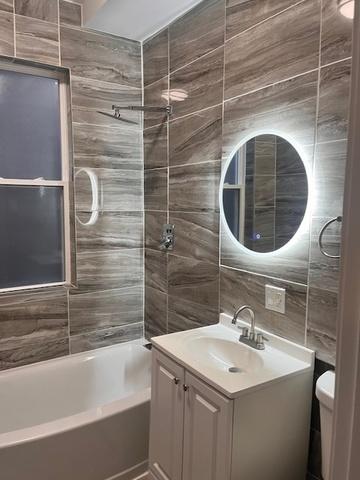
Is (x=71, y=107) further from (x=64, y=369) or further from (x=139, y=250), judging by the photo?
(x=64, y=369)

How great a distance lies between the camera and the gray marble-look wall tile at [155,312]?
104 inches

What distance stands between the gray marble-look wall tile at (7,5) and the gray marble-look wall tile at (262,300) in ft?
6.72

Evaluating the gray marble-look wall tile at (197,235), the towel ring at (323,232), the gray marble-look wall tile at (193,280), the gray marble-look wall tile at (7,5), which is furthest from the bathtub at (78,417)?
the gray marble-look wall tile at (7,5)

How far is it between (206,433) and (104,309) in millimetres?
1465

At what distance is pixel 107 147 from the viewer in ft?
8.63

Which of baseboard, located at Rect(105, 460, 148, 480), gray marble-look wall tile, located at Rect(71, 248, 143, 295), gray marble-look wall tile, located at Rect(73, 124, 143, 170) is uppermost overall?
gray marble-look wall tile, located at Rect(73, 124, 143, 170)

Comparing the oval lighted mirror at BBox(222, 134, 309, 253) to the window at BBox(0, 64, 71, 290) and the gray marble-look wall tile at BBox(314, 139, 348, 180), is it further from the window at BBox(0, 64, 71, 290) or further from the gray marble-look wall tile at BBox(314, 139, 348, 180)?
the window at BBox(0, 64, 71, 290)

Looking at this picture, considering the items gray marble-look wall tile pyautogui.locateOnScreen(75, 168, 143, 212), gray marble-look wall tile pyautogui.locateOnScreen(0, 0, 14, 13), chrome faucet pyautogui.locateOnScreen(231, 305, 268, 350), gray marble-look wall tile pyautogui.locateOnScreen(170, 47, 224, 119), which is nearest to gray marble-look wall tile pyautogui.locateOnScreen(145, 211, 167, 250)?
gray marble-look wall tile pyautogui.locateOnScreen(75, 168, 143, 212)

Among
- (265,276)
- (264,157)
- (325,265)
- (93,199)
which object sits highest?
(264,157)

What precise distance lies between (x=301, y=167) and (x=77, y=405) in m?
2.14

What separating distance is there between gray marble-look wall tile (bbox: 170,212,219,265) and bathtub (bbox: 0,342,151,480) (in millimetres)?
878

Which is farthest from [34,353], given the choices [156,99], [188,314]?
[156,99]

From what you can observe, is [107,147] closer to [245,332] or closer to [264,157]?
[264,157]

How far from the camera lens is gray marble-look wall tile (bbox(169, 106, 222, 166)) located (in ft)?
6.82
